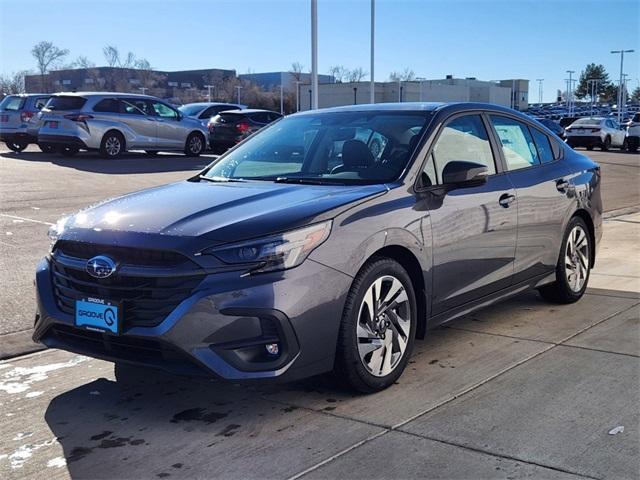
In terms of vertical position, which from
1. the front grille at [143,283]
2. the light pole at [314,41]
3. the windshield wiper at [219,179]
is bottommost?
the front grille at [143,283]

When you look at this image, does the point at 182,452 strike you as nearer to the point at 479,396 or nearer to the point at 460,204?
the point at 479,396

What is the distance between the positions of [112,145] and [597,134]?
22.4 metres

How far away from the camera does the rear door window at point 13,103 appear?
830 inches

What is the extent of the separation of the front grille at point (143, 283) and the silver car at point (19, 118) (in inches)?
730

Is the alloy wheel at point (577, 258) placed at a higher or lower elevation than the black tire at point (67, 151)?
→ lower

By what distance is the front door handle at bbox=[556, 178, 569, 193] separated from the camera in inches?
233

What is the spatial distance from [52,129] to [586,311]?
1601 centimetres

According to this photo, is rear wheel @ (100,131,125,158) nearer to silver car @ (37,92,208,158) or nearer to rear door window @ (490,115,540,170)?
silver car @ (37,92,208,158)

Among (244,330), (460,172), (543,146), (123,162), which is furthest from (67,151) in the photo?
(244,330)

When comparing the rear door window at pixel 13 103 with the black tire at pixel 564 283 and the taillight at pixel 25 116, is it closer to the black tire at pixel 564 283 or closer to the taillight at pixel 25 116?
the taillight at pixel 25 116

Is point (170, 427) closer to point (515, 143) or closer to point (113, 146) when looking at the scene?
point (515, 143)

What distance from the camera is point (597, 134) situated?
32.8 m

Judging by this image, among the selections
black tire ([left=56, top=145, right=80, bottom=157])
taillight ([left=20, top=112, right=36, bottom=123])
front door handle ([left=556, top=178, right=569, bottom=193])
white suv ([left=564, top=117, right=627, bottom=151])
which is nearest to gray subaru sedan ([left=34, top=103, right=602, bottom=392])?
front door handle ([left=556, top=178, right=569, bottom=193])

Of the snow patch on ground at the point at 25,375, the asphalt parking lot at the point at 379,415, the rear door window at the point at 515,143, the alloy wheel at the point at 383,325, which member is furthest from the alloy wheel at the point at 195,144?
the alloy wheel at the point at 383,325
